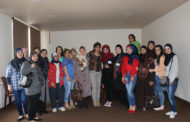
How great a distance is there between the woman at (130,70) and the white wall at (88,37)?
5057 mm

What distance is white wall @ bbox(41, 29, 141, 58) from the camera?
895cm

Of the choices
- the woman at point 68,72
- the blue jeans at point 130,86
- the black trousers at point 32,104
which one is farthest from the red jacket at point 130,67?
the black trousers at point 32,104

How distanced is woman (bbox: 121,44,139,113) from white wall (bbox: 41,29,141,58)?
506 cm

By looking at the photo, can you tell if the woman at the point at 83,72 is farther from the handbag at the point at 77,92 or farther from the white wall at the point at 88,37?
the white wall at the point at 88,37

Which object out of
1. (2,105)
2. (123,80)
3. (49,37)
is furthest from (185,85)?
(49,37)

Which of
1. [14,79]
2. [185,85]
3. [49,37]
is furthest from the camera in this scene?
[49,37]

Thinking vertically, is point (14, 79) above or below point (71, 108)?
above

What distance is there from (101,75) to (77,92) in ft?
2.48

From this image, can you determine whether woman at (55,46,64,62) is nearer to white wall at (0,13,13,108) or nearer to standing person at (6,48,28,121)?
standing person at (6,48,28,121)

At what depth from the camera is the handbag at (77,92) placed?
4258mm

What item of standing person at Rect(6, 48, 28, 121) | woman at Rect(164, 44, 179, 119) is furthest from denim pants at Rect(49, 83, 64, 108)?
woman at Rect(164, 44, 179, 119)

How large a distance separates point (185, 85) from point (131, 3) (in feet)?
8.67

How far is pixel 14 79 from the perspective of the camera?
3477 millimetres

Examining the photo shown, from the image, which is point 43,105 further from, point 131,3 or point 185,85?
point 185,85
